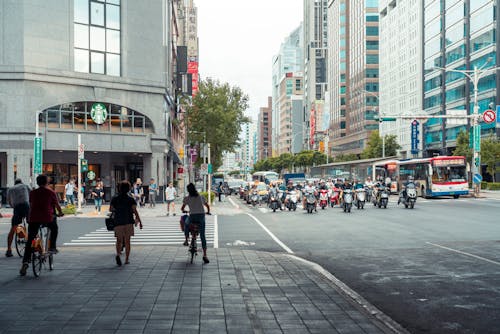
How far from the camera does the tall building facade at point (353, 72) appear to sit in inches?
4584

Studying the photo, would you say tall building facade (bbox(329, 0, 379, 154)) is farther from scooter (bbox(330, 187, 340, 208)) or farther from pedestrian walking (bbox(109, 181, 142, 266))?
pedestrian walking (bbox(109, 181, 142, 266))

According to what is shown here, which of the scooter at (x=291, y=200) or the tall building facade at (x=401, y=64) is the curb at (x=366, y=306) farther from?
the tall building facade at (x=401, y=64)

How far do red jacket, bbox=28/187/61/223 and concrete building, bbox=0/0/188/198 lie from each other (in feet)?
74.6

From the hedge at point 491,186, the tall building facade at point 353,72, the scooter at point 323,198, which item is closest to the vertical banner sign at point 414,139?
the tall building facade at point 353,72

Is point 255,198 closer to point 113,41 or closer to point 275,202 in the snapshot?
point 275,202

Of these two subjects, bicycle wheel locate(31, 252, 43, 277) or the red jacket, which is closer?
bicycle wheel locate(31, 252, 43, 277)

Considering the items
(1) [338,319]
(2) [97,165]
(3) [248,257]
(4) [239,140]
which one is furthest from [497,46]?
(1) [338,319]

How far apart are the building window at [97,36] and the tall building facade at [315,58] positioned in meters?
133

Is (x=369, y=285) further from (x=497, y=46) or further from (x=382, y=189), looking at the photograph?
(x=497, y=46)

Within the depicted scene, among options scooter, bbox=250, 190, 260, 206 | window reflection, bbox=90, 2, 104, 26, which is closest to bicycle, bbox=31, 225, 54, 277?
scooter, bbox=250, 190, 260, 206

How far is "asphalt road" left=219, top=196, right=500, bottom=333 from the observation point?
7.12 meters

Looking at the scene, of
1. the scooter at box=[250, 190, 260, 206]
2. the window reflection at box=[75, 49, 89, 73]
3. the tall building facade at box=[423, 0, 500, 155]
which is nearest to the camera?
the window reflection at box=[75, 49, 89, 73]

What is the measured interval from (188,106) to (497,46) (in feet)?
123

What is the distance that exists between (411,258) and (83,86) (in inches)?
1184
